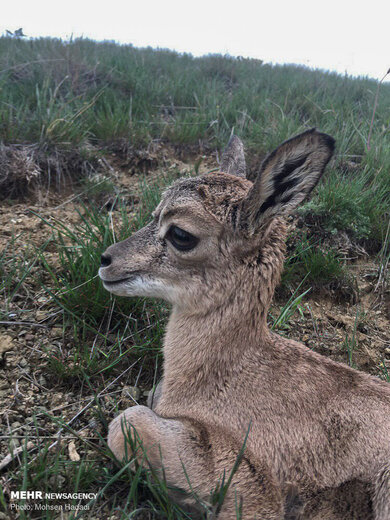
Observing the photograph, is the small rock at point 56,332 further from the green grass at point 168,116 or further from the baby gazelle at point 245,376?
the green grass at point 168,116

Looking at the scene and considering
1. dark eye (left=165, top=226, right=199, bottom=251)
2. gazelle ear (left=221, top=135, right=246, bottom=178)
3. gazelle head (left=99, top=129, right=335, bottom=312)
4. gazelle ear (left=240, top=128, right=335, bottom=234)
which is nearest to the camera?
gazelle ear (left=240, top=128, right=335, bottom=234)

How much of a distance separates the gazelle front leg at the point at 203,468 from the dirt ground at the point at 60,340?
0.56m

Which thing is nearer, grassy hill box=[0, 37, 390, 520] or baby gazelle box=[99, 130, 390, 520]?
baby gazelle box=[99, 130, 390, 520]

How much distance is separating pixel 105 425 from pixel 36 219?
8.36 ft

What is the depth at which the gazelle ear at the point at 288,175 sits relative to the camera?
246cm

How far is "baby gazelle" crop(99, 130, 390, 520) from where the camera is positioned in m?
2.54

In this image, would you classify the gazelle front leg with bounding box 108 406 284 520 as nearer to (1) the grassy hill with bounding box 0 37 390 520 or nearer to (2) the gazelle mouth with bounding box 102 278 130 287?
(1) the grassy hill with bounding box 0 37 390 520

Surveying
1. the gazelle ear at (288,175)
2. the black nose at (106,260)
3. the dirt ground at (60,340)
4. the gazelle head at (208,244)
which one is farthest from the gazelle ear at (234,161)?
the dirt ground at (60,340)

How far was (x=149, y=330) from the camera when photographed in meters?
3.73

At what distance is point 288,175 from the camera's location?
2.56 m

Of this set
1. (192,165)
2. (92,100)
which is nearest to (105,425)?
(192,165)

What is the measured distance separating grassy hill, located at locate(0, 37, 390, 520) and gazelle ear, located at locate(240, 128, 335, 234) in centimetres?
152

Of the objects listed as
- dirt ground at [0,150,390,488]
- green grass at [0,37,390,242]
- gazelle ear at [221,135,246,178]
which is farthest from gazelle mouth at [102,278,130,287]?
green grass at [0,37,390,242]

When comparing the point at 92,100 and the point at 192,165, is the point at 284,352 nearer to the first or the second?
the point at 192,165
